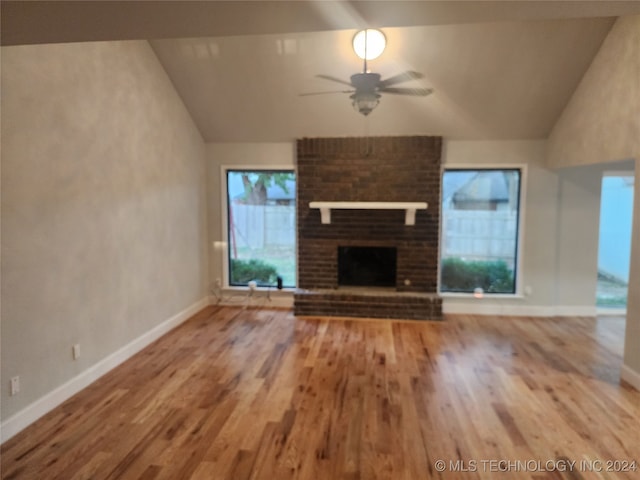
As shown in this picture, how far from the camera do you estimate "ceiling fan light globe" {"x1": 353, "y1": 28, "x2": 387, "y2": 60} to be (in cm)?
391

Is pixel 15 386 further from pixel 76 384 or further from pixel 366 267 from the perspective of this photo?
pixel 366 267

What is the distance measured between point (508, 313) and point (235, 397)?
3884mm

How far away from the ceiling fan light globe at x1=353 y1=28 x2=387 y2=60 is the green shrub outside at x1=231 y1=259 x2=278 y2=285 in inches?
123

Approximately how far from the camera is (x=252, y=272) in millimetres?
5914

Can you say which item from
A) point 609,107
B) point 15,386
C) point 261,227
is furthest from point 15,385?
point 609,107

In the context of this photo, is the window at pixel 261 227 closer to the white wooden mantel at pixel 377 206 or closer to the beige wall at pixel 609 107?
the white wooden mantel at pixel 377 206

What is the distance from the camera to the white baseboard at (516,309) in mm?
5320

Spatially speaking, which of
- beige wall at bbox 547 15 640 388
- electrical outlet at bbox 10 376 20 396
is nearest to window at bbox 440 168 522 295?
beige wall at bbox 547 15 640 388

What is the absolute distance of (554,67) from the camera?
13.8 feet

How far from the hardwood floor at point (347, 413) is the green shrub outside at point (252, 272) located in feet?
4.80

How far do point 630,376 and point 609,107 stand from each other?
238 centimetres

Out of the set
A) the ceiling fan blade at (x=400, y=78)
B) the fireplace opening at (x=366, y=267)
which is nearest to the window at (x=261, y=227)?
the fireplace opening at (x=366, y=267)

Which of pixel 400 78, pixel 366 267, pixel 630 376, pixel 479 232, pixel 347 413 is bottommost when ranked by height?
pixel 347 413

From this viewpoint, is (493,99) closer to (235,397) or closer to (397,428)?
(397,428)
